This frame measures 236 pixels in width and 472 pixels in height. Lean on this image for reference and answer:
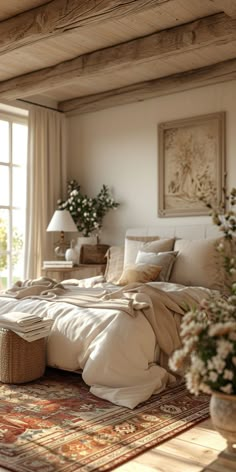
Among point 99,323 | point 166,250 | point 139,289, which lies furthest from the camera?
point 166,250

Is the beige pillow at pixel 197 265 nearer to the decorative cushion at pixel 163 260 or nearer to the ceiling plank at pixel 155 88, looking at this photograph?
the decorative cushion at pixel 163 260

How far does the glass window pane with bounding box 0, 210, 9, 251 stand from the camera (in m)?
7.36

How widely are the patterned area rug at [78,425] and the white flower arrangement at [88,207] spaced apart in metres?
3.22

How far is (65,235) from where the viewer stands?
26.0 feet

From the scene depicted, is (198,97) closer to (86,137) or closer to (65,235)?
(86,137)

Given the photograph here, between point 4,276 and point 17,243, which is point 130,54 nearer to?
point 17,243

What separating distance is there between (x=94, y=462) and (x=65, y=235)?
209 inches

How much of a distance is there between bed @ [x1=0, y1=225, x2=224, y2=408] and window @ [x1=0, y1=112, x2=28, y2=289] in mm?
1957

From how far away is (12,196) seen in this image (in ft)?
24.5

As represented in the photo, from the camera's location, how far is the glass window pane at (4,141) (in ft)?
24.3

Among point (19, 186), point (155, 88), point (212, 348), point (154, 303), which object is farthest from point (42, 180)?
point (212, 348)

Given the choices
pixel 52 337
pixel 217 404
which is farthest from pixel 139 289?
pixel 217 404

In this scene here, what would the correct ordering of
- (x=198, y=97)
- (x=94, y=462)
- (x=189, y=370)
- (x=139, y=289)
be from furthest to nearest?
(x=198, y=97) → (x=139, y=289) → (x=94, y=462) → (x=189, y=370)

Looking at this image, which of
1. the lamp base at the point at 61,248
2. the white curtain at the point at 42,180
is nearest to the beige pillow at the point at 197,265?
the lamp base at the point at 61,248
